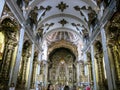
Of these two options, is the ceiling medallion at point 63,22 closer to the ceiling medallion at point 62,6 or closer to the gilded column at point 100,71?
the ceiling medallion at point 62,6

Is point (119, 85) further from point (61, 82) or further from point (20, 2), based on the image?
point (61, 82)

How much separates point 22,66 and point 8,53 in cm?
260

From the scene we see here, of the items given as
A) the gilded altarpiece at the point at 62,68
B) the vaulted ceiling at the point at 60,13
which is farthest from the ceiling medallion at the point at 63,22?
the gilded altarpiece at the point at 62,68

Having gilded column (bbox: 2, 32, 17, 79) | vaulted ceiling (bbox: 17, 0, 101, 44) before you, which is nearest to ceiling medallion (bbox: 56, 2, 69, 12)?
vaulted ceiling (bbox: 17, 0, 101, 44)

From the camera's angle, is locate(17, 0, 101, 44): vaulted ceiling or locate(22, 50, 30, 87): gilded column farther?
locate(17, 0, 101, 44): vaulted ceiling

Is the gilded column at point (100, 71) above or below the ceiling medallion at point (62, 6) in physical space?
below

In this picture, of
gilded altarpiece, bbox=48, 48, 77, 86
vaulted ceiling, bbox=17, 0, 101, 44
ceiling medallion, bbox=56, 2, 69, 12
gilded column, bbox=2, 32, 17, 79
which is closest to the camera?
gilded column, bbox=2, 32, 17, 79

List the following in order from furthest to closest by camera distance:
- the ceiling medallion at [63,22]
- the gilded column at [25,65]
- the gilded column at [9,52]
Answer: the ceiling medallion at [63,22]
the gilded column at [25,65]
the gilded column at [9,52]

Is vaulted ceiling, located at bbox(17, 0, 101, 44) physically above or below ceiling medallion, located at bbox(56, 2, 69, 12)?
below

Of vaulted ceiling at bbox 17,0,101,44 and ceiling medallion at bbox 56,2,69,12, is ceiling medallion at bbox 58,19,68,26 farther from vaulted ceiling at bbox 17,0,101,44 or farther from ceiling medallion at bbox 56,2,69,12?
ceiling medallion at bbox 56,2,69,12

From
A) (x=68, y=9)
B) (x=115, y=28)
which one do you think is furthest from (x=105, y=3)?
(x=68, y=9)

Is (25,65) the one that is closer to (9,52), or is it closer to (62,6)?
(9,52)

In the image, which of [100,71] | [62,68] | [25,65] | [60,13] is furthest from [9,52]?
[62,68]

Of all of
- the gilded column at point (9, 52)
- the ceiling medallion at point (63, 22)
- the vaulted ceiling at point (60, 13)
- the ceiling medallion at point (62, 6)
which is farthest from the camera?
the ceiling medallion at point (63, 22)
